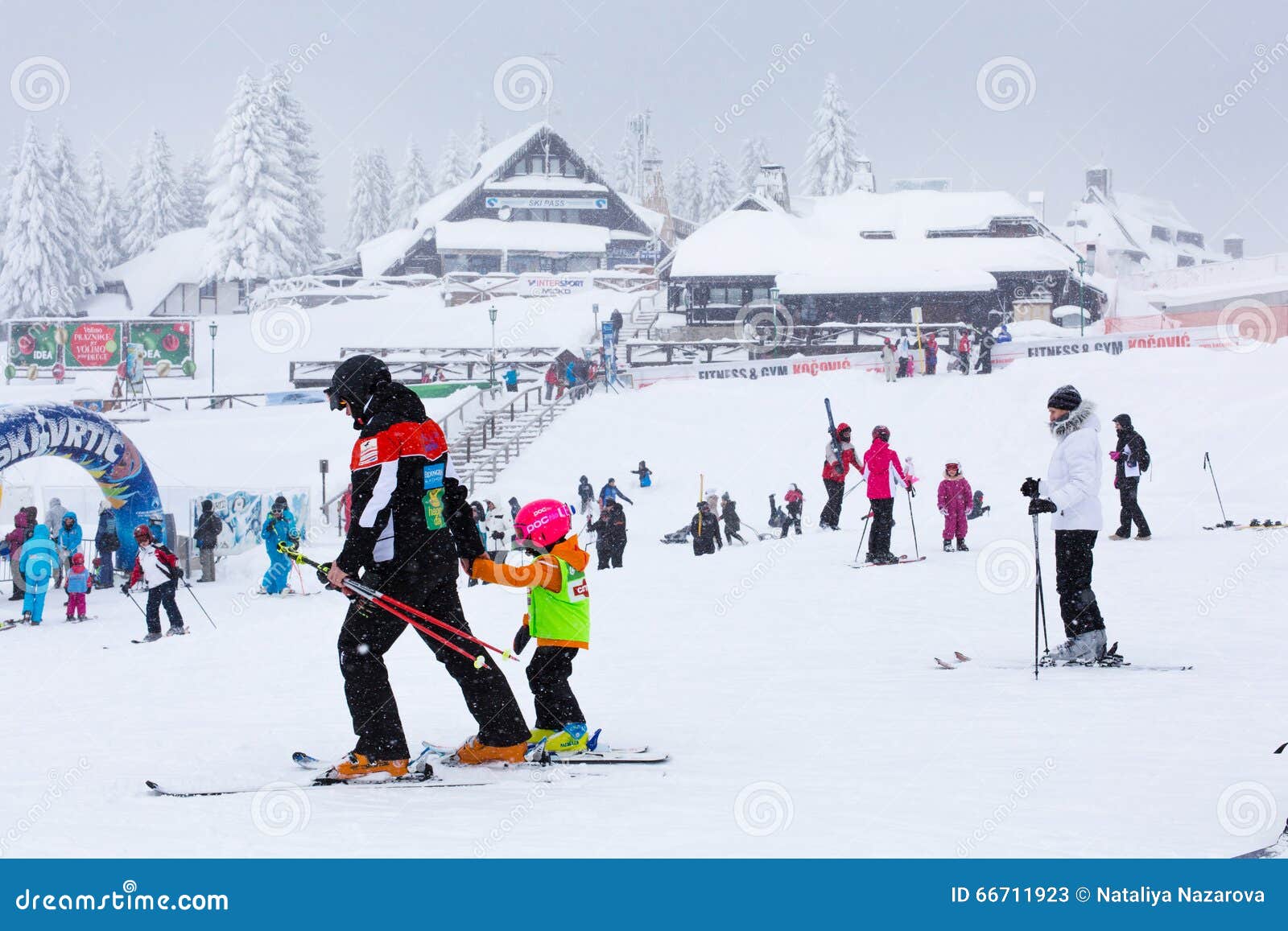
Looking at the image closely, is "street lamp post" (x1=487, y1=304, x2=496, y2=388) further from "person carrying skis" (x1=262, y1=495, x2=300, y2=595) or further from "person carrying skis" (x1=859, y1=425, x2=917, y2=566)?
"person carrying skis" (x1=859, y1=425, x2=917, y2=566)

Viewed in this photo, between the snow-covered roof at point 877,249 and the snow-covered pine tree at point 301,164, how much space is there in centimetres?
2495

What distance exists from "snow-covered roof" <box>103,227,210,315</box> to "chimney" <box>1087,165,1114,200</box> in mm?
58343

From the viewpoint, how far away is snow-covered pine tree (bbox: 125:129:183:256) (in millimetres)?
68250

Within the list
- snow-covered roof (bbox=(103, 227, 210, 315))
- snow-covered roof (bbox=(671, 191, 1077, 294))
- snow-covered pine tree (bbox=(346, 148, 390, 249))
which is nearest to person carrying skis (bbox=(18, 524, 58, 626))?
snow-covered roof (bbox=(671, 191, 1077, 294))

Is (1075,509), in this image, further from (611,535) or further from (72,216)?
(72,216)

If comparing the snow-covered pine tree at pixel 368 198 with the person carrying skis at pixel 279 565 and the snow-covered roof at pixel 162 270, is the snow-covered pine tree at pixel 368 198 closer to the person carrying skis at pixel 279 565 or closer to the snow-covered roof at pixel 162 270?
the snow-covered roof at pixel 162 270

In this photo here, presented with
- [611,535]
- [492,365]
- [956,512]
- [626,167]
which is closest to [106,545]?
[611,535]

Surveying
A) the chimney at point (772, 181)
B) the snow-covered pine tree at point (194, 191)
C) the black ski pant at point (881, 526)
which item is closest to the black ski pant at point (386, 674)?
the black ski pant at point (881, 526)

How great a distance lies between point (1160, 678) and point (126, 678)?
7.74 m

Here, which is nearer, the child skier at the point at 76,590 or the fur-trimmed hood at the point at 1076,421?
the fur-trimmed hood at the point at 1076,421

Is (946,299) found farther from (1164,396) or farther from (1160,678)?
(1160,678)

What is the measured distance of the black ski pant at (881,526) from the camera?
44.4ft
